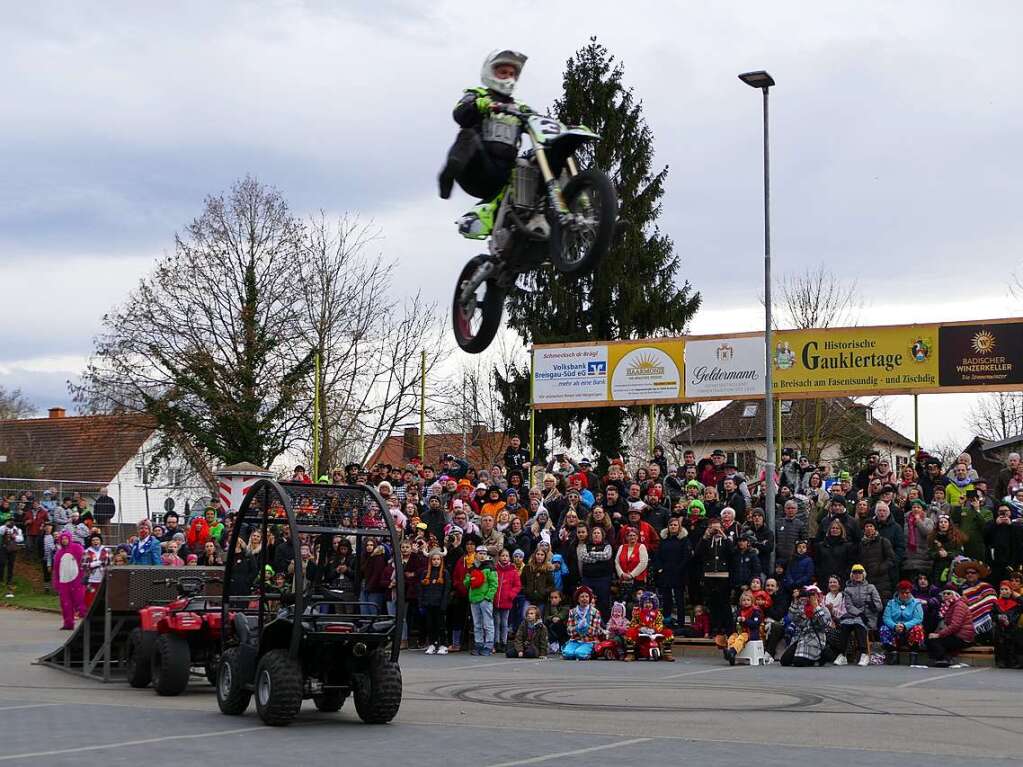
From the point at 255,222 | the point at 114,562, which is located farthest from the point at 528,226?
the point at 255,222

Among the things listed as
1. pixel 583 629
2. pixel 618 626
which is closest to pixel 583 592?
pixel 583 629

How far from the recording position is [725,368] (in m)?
28.8

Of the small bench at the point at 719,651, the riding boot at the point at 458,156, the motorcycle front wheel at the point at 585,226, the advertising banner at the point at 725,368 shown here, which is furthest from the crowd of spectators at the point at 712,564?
the motorcycle front wheel at the point at 585,226

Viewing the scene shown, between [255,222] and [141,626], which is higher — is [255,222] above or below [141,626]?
above

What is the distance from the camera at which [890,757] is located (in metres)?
11.6

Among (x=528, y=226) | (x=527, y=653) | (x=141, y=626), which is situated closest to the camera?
(x=528, y=226)

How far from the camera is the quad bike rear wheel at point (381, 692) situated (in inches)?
557

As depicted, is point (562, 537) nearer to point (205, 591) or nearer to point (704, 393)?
point (205, 591)

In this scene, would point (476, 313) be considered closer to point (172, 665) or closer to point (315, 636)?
point (315, 636)

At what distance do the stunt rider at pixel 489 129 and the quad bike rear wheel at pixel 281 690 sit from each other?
6044 mm

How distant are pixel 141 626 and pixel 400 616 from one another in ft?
19.0

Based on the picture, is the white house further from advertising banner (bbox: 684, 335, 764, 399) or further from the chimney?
advertising banner (bbox: 684, 335, 764, 399)

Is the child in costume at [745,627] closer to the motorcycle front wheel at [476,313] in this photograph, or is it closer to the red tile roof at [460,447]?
the motorcycle front wheel at [476,313]

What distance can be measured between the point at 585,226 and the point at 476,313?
216 cm
